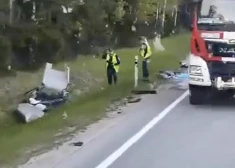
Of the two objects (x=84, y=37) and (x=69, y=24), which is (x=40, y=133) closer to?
(x=69, y=24)

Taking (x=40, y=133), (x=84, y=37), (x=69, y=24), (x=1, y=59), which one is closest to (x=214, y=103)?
(x=40, y=133)

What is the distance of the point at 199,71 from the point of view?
14211 millimetres

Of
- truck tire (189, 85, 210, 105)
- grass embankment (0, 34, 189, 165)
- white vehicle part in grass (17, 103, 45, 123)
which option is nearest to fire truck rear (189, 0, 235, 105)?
truck tire (189, 85, 210, 105)

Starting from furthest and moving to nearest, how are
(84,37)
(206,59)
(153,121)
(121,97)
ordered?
(84,37), (121,97), (206,59), (153,121)

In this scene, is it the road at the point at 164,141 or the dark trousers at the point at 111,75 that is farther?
the dark trousers at the point at 111,75

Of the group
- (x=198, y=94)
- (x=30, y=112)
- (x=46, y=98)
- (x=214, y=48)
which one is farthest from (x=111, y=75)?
(x=214, y=48)

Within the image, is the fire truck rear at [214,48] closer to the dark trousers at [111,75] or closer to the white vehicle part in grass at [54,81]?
the white vehicle part in grass at [54,81]

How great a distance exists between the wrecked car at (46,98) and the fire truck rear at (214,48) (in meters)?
3.82

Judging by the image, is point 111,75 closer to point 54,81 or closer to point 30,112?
point 54,81

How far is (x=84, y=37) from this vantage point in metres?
30.3

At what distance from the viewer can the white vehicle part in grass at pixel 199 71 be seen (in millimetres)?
14102

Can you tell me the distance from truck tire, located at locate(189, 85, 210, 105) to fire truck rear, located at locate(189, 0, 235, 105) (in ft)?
1.22

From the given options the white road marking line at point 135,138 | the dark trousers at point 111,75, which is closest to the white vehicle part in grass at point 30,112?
the white road marking line at point 135,138

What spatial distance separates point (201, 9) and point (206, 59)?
1.20 meters
